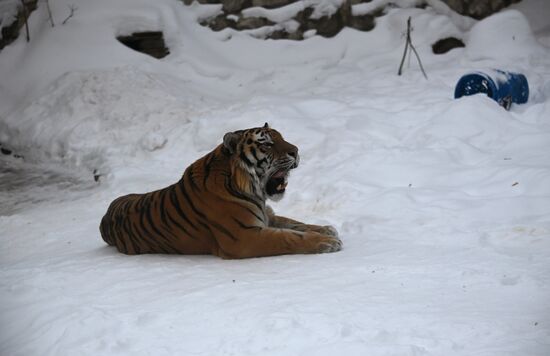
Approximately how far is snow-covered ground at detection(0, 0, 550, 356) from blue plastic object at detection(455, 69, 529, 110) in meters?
0.19

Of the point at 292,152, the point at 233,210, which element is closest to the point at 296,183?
the point at 292,152

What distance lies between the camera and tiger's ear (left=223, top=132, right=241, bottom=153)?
4.22 metres

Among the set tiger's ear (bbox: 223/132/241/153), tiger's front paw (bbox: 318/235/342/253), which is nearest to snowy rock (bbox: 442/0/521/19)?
tiger's ear (bbox: 223/132/241/153)

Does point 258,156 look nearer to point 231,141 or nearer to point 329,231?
point 231,141

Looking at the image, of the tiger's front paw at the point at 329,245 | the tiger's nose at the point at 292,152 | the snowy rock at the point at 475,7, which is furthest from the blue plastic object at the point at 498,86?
the tiger's front paw at the point at 329,245

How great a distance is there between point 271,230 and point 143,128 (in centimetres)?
426

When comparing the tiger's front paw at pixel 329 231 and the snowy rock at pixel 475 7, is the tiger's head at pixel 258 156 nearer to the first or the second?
the tiger's front paw at pixel 329 231

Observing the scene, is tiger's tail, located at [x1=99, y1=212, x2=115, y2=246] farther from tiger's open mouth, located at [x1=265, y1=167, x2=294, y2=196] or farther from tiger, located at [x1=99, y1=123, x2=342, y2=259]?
tiger's open mouth, located at [x1=265, y1=167, x2=294, y2=196]

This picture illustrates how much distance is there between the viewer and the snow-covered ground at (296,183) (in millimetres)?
2885

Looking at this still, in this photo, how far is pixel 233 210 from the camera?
4184 mm

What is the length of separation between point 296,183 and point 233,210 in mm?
1765

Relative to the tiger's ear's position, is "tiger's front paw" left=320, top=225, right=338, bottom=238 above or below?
below

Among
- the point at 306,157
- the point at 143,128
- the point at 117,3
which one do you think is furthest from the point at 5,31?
the point at 306,157

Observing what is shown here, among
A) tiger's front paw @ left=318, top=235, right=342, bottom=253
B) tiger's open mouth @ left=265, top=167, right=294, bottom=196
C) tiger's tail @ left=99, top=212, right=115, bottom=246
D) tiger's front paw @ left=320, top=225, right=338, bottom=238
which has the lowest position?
tiger's tail @ left=99, top=212, right=115, bottom=246
